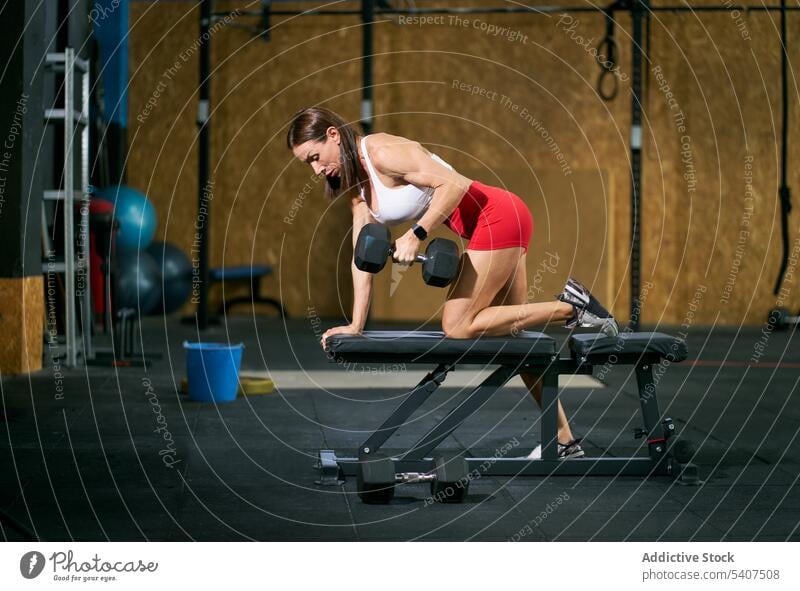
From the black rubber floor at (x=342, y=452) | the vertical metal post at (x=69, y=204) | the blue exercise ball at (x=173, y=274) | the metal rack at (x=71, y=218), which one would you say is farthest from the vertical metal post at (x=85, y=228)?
the blue exercise ball at (x=173, y=274)

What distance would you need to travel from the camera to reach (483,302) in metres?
4.43

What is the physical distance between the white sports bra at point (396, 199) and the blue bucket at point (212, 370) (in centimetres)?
177

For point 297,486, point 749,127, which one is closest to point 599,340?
point 297,486

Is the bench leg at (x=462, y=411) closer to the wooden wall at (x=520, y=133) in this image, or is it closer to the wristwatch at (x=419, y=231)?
the wristwatch at (x=419, y=231)

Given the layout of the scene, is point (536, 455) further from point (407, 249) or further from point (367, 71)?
point (367, 71)

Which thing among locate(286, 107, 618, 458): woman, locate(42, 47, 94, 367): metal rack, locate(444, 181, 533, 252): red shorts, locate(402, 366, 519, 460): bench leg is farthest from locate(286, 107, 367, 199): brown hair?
locate(42, 47, 94, 367): metal rack

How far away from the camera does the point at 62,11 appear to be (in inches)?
337

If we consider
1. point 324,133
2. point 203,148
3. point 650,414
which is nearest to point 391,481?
point 650,414

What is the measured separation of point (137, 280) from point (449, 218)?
566cm

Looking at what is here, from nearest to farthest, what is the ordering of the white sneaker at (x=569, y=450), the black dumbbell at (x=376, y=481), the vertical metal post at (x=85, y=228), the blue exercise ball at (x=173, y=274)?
the black dumbbell at (x=376, y=481) < the white sneaker at (x=569, y=450) < the vertical metal post at (x=85, y=228) < the blue exercise ball at (x=173, y=274)

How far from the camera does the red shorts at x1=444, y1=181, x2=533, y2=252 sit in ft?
14.6

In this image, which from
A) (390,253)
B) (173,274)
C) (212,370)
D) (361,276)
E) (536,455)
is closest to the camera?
(390,253)

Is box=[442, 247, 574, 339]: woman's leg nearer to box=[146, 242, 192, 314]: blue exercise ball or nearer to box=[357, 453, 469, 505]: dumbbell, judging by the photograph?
box=[357, 453, 469, 505]: dumbbell

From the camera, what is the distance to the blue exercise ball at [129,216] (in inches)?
392
